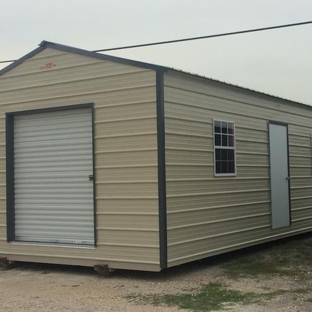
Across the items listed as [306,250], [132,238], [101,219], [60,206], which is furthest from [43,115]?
[306,250]

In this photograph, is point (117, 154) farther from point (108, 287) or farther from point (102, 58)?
point (108, 287)

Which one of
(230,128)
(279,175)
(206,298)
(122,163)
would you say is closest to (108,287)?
(206,298)

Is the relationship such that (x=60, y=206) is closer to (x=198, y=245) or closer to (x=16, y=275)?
(x=16, y=275)

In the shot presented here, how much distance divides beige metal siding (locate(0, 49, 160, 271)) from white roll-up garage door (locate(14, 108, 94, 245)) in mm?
246

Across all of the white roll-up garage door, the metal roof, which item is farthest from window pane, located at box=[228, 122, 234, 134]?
the white roll-up garage door

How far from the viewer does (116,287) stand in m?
7.86

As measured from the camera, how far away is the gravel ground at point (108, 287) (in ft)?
22.0

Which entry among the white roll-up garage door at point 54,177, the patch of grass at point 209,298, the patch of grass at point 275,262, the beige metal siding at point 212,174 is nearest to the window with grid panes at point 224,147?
the beige metal siding at point 212,174

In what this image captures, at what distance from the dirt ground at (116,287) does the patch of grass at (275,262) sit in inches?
10.7

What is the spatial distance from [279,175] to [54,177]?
4.99 m

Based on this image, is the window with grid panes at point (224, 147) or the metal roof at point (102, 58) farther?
the window with grid panes at point (224, 147)

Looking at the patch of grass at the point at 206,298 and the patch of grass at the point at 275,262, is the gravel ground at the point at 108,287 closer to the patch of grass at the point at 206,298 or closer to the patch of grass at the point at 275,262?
the patch of grass at the point at 206,298

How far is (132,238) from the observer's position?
8398mm

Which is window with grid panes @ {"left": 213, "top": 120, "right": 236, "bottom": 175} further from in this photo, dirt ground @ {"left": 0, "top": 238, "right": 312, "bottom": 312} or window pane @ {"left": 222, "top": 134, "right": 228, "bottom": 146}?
dirt ground @ {"left": 0, "top": 238, "right": 312, "bottom": 312}
